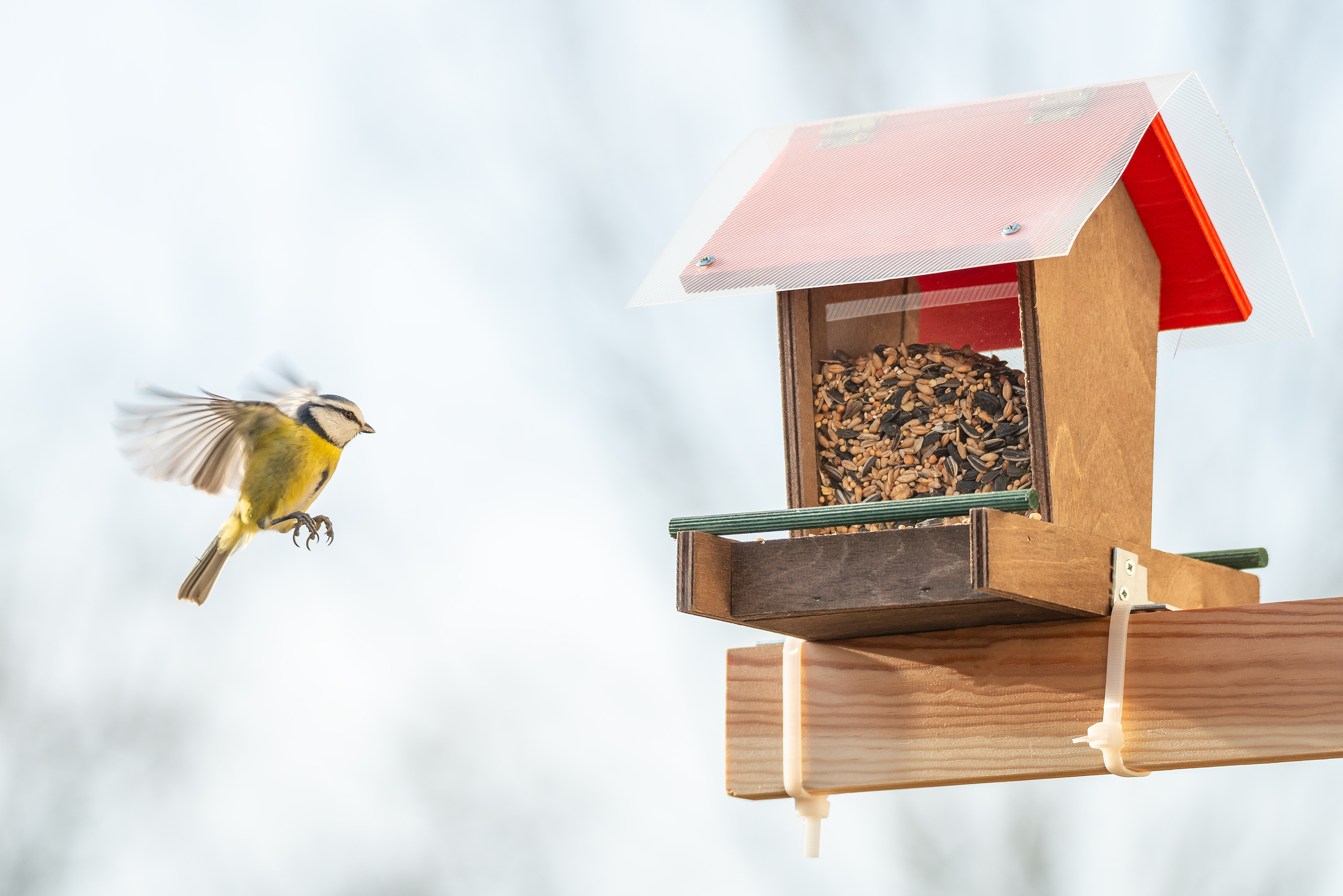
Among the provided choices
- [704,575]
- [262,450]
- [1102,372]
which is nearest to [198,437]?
[262,450]

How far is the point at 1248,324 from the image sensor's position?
2.02 meters

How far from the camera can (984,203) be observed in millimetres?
1545

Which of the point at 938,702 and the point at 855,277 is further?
the point at 938,702

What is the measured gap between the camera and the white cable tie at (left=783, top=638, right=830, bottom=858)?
1.68m

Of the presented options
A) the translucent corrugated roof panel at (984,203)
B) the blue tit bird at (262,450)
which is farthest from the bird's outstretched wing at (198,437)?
the translucent corrugated roof panel at (984,203)

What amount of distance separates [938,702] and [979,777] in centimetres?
10

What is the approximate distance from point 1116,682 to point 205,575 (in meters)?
1.75

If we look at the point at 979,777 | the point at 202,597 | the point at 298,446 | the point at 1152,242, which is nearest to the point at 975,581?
the point at 979,777

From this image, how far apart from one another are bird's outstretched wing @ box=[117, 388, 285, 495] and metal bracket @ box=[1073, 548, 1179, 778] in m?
1.40

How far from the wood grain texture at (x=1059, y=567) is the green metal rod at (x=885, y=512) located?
20 mm

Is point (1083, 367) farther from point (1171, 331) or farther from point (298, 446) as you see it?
point (298, 446)

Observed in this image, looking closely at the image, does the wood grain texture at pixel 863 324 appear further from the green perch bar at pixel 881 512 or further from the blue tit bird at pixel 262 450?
the blue tit bird at pixel 262 450

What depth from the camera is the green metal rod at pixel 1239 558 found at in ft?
6.07

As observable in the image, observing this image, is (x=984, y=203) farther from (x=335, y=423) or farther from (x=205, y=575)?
(x=205, y=575)
